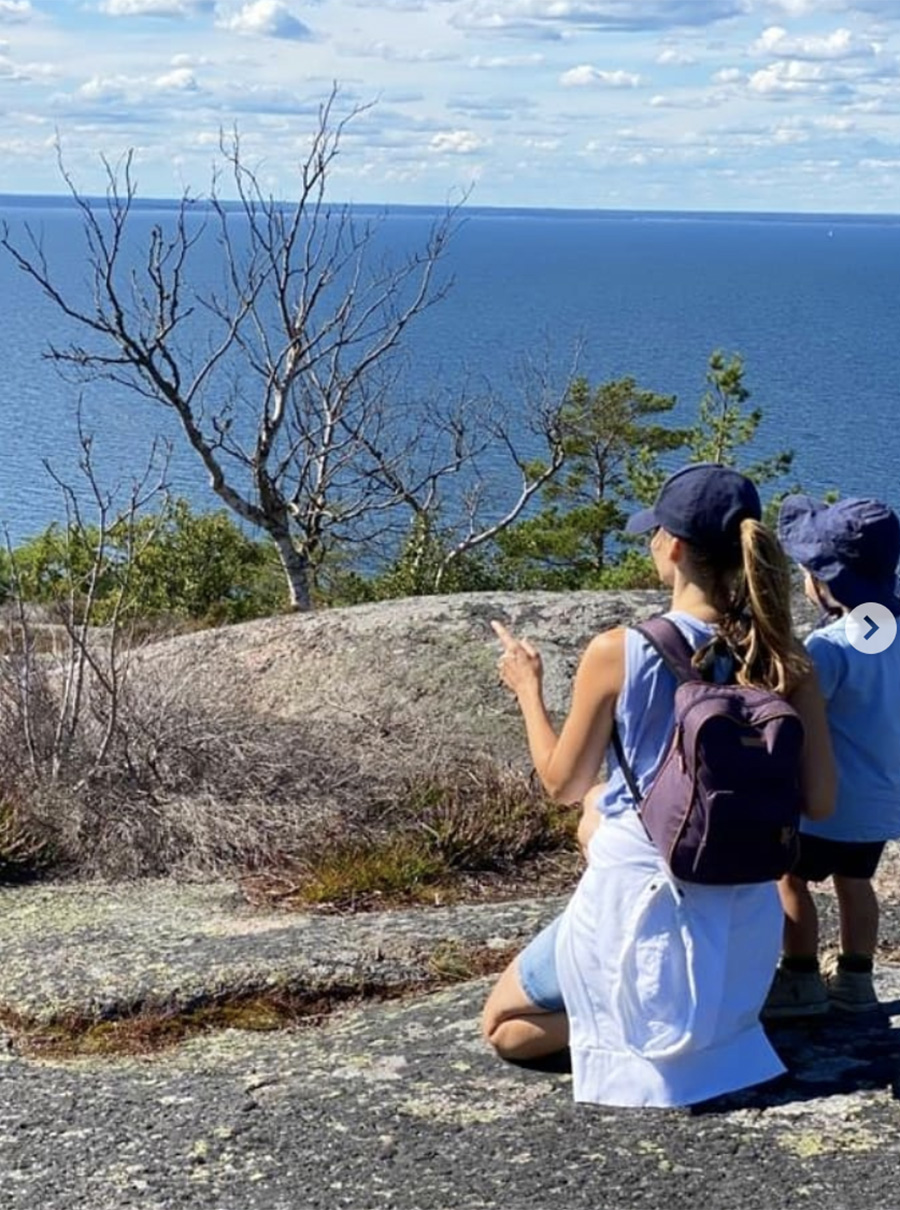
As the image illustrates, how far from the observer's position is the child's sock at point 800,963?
4281 millimetres

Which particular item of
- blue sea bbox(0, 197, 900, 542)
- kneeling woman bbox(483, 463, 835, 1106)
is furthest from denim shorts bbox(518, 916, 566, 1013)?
blue sea bbox(0, 197, 900, 542)

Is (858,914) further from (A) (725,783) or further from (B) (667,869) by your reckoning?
(A) (725,783)

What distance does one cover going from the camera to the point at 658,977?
12.2 feet

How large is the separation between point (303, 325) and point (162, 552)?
11.5ft

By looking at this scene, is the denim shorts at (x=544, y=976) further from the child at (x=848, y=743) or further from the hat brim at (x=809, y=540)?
the hat brim at (x=809, y=540)

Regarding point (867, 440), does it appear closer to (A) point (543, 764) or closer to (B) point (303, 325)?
(B) point (303, 325)

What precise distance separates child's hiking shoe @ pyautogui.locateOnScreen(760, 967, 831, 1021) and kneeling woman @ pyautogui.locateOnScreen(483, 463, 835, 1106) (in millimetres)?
391

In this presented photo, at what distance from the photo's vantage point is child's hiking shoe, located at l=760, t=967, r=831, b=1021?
169 inches

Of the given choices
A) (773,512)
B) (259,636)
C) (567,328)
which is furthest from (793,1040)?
(567,328)

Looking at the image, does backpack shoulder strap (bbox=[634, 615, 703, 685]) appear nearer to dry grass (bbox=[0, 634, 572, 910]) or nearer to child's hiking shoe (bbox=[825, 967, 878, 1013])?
child's hiking shoe (bbox=[825, 967, 878, 1013])

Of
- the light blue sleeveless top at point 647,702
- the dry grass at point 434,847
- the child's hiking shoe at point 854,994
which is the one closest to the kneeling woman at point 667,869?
the light blue sleeveless top at point 647,702

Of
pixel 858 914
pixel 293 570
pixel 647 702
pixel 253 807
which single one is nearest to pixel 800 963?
pixel 858 914

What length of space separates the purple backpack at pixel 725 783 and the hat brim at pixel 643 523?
32 centimetres

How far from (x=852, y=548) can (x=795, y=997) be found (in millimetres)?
1138
